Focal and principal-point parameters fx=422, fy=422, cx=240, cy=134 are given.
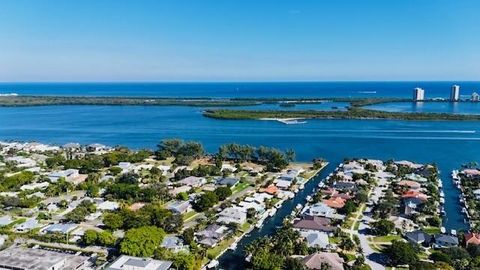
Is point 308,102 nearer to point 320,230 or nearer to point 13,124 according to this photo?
point 13,124

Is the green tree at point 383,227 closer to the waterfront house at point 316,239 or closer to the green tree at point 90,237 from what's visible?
the waterfront house at point 316,239

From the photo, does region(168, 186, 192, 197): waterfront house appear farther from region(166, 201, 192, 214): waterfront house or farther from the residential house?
the residential house

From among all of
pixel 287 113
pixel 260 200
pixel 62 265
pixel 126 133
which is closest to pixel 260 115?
pixel 287 113

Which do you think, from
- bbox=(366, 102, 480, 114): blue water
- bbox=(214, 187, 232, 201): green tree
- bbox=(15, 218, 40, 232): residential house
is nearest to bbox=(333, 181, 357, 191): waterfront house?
bbox=(214, 187, 232, 201): green tree

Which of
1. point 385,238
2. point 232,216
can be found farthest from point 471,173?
point 232,216

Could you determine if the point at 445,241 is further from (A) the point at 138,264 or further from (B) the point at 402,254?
(A) the point at 138,264

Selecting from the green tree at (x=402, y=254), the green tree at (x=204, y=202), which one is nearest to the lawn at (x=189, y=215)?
the green tree at (x=204, y=202)

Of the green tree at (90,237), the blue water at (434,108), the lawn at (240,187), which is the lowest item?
the blue water at (434,108)
